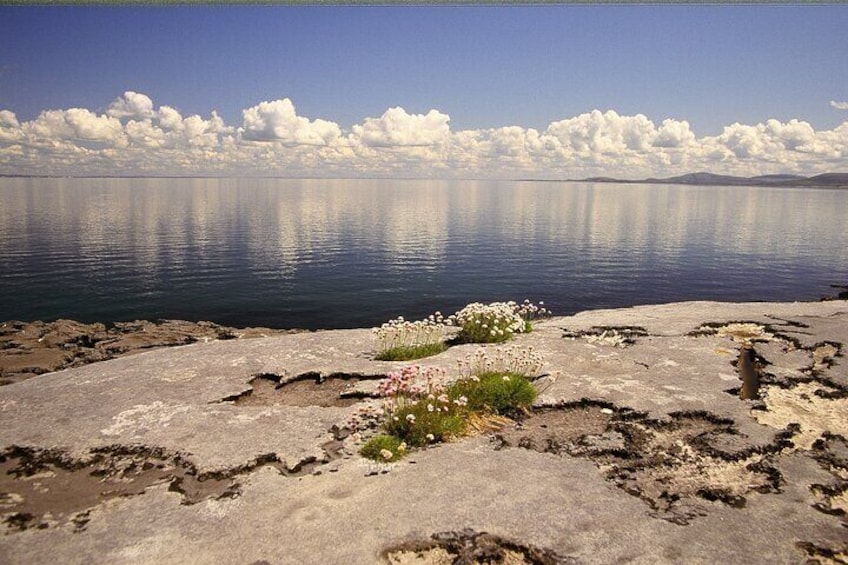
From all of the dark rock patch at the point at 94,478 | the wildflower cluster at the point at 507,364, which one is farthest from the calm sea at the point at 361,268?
the dark rock patch at the point at 94,478

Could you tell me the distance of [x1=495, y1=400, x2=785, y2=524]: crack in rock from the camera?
6.96 meters

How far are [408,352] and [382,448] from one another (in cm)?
547

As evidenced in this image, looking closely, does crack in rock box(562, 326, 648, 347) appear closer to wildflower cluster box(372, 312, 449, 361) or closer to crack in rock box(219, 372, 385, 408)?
wildflower cluster box(372, 312, 449, 361)

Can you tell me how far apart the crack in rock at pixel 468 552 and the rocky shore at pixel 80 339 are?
16.4m

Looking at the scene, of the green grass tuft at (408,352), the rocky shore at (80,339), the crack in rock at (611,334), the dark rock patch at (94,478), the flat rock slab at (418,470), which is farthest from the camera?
the rocky shore at (80,339)

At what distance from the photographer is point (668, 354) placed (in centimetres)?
1309

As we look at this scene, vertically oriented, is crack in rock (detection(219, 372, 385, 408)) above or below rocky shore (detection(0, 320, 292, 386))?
above

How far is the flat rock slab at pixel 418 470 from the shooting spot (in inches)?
233

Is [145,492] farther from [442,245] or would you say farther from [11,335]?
[442,245]

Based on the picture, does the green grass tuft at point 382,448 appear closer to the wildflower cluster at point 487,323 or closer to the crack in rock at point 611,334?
the wildflower cluster at point 487,323

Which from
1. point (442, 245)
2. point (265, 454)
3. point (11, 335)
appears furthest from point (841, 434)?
point (442, 245)

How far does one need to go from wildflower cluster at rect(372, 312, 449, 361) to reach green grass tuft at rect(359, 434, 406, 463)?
14.4ft

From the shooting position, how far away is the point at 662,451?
8172mm

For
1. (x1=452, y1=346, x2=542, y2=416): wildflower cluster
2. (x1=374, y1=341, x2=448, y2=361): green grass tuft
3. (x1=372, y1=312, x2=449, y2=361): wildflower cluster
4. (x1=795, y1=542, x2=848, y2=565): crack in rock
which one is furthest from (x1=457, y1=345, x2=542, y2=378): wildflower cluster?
(x1=795, y1=542, x2=848, y2=565): crack in rock
